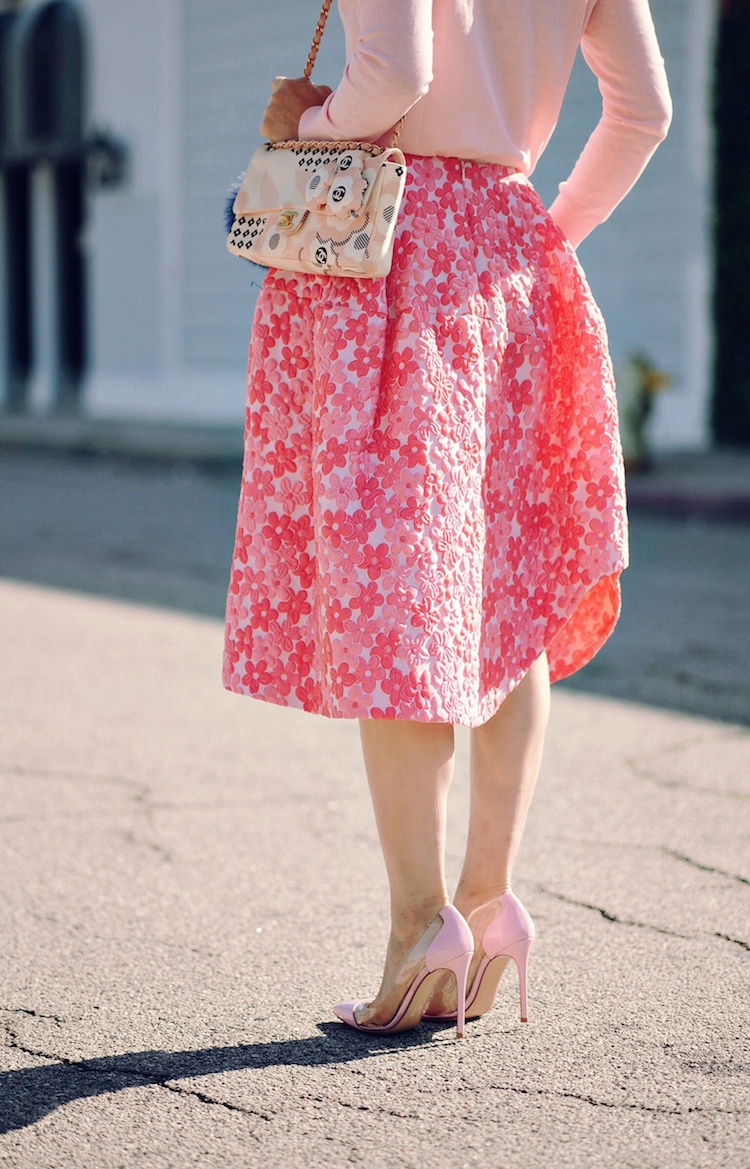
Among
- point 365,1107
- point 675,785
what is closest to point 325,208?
point 365,1107

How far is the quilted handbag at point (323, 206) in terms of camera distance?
2057mm

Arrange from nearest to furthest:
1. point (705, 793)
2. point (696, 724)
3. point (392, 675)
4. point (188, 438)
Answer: point (392, 675)
point (705, 793)
point (696, 724)
point (188, 438)

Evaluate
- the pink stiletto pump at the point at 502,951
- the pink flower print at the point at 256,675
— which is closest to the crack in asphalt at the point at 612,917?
the pink stiletto pump at the point at 502,951

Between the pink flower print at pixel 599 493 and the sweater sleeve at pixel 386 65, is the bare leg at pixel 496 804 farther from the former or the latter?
the sweater sleeve at pixel 386 65

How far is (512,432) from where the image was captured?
7.29 feet

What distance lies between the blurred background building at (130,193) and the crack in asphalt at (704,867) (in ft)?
34.5

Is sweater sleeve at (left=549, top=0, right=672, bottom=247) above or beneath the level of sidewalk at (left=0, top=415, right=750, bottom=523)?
above

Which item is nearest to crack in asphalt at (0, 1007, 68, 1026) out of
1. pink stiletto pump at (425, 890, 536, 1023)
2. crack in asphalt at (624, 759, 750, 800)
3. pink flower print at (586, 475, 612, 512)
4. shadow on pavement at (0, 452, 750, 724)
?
pink stiletto pump at (425, 890, 536, 1023)

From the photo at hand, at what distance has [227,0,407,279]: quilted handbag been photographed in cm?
206

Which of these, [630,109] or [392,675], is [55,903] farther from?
[630,109]

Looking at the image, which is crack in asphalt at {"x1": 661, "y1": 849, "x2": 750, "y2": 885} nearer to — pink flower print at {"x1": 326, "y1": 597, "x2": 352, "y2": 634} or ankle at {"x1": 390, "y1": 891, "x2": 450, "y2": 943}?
ankle at {"x1": 390, "y1": 891, "x2": 450, "y2": 943}

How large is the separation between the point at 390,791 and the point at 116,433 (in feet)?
40.5

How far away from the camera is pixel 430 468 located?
6.79 feet

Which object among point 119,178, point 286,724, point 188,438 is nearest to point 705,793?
point 286,724
